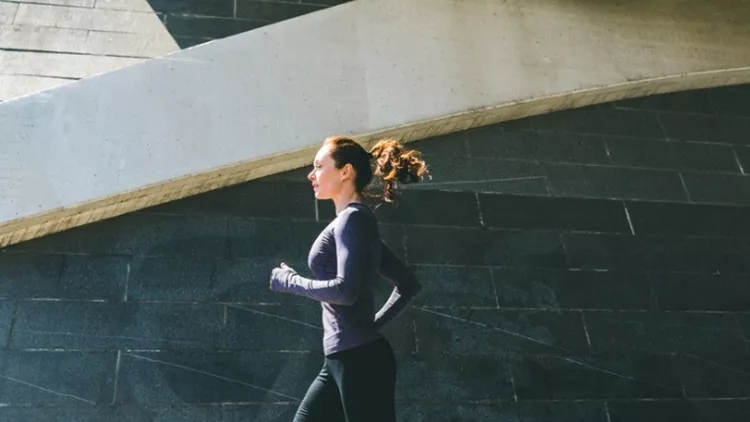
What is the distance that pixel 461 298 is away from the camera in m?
4.58

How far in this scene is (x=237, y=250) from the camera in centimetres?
448

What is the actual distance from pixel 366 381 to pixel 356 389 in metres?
0.05

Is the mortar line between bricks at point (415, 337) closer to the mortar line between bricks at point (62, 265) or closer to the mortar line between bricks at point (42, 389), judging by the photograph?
the mortar line between bricks at point (42, 389)

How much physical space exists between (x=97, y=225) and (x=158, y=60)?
4.07ft

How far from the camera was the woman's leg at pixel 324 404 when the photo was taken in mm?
2818

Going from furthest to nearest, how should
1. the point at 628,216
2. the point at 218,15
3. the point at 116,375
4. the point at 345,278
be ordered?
1. the point at 218,15
2. the point at 628,216
3. the point at 116,375
4. the point at 345,278

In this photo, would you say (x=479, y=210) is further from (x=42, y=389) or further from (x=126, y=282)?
(x=42, y=389)

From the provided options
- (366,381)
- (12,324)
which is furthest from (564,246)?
(12,324)

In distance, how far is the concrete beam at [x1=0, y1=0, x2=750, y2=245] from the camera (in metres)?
4.53

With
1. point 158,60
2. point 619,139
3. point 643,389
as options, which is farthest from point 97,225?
point 619,139

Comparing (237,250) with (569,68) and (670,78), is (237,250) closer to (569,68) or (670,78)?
(569,68)

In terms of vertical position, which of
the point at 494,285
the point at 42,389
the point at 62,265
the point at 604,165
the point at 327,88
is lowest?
the point at 42,389

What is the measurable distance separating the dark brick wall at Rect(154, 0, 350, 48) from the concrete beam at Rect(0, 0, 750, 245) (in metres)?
0.19

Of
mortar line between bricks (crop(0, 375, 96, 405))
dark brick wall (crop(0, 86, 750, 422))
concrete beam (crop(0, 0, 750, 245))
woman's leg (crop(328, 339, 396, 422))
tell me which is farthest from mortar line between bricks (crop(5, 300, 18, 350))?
woman's leg (crop(328, 339, 396, 422))
